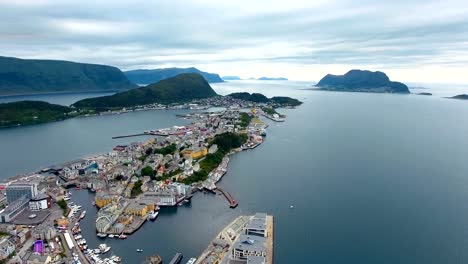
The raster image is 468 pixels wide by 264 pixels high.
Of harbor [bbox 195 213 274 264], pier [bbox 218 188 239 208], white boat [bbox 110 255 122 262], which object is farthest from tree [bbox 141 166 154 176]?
white boat [bbox 110 255 122 262]

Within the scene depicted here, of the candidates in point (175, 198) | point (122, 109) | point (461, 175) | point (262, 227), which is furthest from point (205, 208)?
point (122, 109)

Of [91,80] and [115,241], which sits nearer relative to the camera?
[115,241]

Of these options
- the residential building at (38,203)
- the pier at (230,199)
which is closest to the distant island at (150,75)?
the residential building at (38,203)

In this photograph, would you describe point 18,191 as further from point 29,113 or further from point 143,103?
point 143,103

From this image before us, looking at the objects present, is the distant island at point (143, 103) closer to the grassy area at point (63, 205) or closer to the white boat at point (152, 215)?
the grassy area at point (63, 205)

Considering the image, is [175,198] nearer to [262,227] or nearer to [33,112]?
[262,227]

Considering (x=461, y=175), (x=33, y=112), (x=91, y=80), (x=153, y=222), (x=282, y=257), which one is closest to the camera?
(x=282, y=257)
